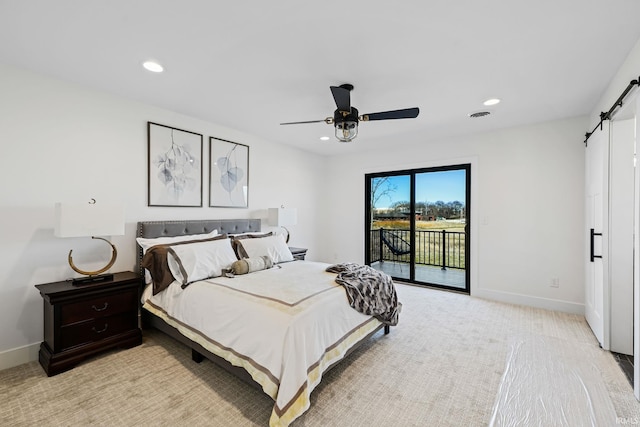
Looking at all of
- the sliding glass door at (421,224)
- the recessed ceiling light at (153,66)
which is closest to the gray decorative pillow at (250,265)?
the recessed ceiling light at (153,66)

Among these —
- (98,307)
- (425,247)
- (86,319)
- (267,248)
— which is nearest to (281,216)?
(267,248)

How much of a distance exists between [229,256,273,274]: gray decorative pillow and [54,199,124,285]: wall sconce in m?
1.08

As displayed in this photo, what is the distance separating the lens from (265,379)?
5.69ft

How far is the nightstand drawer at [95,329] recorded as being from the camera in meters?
2.33

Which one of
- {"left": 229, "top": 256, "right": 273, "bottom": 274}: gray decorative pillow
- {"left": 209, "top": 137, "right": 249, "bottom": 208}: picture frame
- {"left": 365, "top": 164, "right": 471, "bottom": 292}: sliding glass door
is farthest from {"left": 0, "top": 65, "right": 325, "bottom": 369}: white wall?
{"left": 365, "top": 164, "right": 471, "bottom": 292}: sliding glass door

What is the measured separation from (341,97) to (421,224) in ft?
10.9

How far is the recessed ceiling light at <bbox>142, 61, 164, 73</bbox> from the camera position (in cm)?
235

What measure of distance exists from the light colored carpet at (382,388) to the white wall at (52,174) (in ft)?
2.31

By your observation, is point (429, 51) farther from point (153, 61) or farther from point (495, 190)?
point (495, 190)

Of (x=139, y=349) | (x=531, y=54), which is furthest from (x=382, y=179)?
(x=139, y=349)

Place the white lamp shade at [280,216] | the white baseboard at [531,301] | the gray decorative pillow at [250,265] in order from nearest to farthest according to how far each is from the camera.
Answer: the gray decorative pillow at [250,265] → the white baseboard at [531,301] → the white lamp shade at [280,216]

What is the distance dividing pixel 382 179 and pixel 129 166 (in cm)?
414

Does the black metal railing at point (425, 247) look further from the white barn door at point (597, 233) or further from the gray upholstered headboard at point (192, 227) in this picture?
the gray upholstered headboard at point (192, 227)

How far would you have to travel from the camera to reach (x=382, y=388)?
6.86 ft
